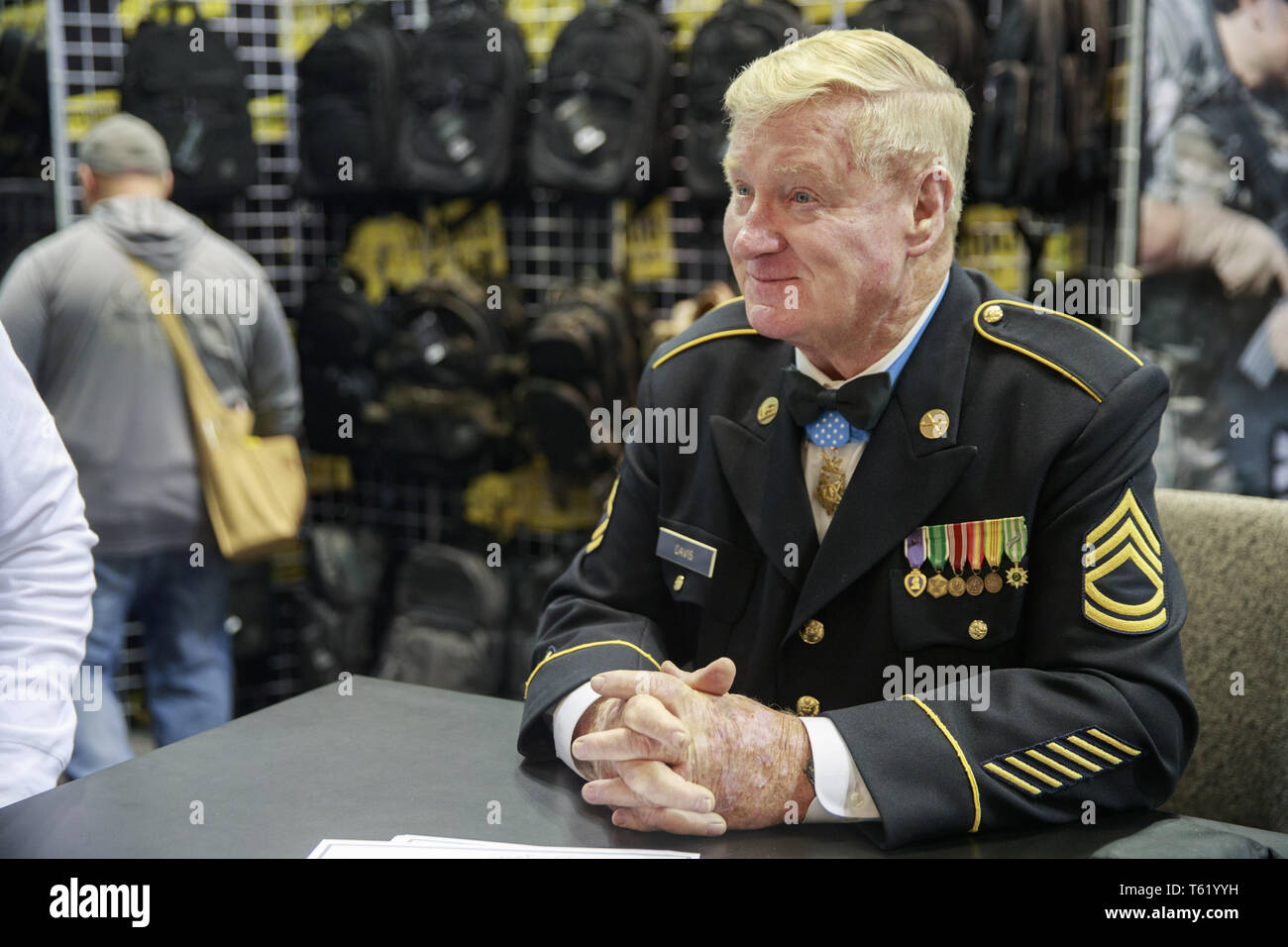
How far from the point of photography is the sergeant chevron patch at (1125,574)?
1.47m

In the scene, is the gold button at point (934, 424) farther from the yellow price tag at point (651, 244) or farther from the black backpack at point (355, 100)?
the black backpack at point (355, 100)

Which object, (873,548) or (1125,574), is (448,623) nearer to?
(873,548)

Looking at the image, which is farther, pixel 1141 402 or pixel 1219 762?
pixel 1219 762

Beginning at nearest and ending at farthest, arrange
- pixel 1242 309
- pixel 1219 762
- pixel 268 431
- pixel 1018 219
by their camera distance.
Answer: pixel 1219 762
pixel 1242 309
pixel 1018 219
pixel 268 431

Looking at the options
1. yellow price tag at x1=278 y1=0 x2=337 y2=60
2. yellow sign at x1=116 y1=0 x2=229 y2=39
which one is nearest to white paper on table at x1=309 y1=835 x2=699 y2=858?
yellow sign at x1=116 y1=0 x2=229 y2=39

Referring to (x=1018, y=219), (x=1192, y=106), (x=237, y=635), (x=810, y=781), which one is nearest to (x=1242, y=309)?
(x=1192, y=106)

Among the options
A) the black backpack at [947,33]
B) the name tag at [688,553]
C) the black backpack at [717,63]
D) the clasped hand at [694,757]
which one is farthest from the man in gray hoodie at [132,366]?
the clasped hand at [694,757]

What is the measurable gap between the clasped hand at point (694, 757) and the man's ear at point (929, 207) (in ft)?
2.03

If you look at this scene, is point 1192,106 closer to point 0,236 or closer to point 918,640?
point 918,640

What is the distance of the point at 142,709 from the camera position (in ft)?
16.8

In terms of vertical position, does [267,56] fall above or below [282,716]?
above

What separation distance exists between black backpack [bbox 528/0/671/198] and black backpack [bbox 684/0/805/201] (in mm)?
162

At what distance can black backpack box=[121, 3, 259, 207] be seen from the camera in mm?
4570
